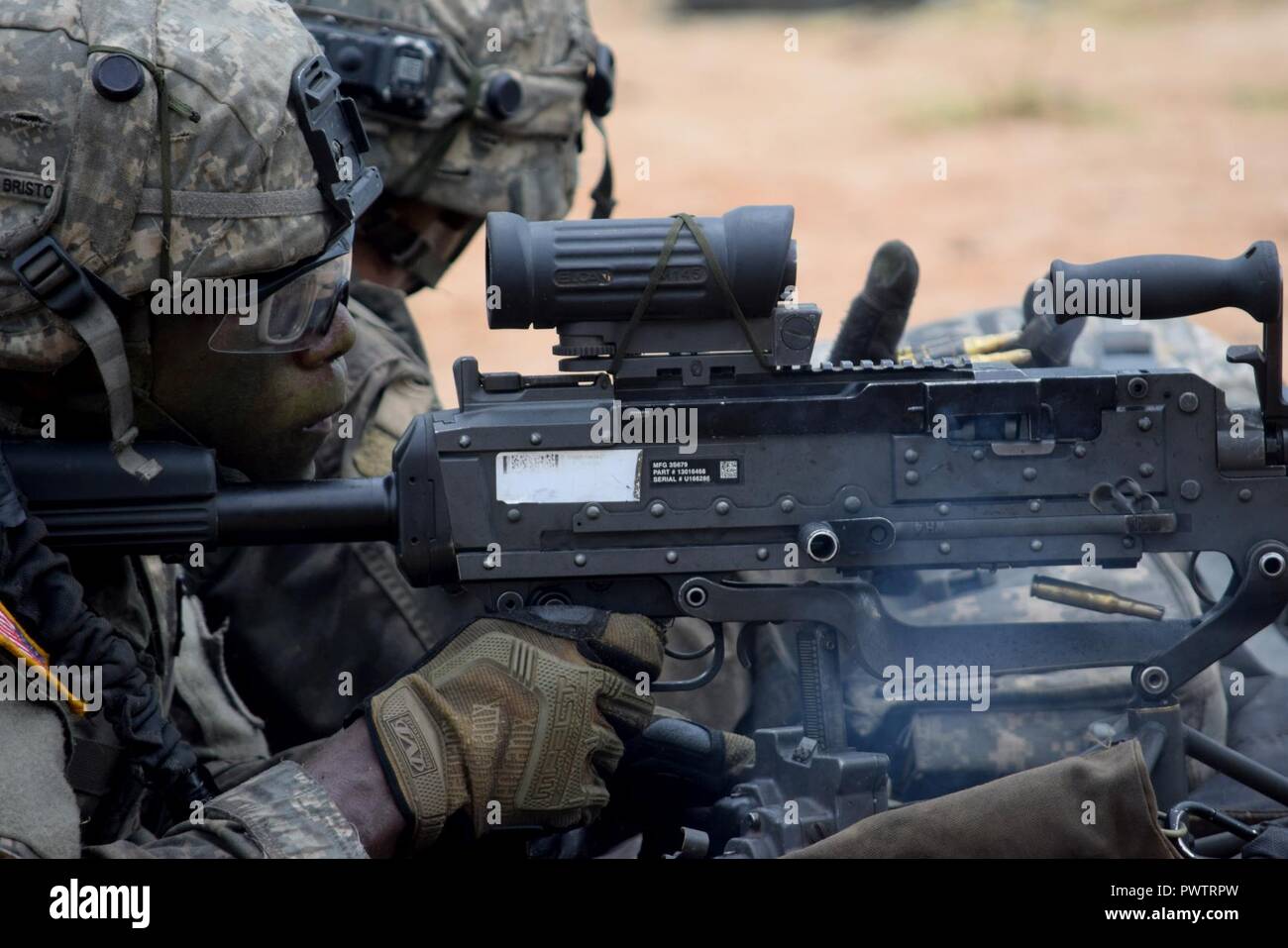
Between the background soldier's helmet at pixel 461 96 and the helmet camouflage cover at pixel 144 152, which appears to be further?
the background soldier's helmet at pixel 461 96

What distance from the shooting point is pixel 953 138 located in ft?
51.7

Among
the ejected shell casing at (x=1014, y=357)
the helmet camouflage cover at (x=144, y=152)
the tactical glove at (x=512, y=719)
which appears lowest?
the tactical glove at (x=512, y=719)

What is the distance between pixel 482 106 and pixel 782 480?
1971mm

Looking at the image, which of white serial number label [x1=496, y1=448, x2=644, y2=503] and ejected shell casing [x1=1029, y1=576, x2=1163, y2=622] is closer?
white serial number label [x1=496, y1=448, x2=644, y2=503]

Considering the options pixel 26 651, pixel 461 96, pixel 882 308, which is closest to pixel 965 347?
pixel 882 308

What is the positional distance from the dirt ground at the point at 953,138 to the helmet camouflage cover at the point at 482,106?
4078mm

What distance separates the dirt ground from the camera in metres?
12.4

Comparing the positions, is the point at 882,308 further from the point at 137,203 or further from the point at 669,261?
the point at 137,203

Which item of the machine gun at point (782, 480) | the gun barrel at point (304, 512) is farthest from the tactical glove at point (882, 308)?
the gun barrel at point (304, 512)

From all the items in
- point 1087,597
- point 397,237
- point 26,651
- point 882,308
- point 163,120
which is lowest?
point 1087,597

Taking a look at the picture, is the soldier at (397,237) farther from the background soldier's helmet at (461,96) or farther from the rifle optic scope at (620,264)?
the rifle optic scope at (620,264)

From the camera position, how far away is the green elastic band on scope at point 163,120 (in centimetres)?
279

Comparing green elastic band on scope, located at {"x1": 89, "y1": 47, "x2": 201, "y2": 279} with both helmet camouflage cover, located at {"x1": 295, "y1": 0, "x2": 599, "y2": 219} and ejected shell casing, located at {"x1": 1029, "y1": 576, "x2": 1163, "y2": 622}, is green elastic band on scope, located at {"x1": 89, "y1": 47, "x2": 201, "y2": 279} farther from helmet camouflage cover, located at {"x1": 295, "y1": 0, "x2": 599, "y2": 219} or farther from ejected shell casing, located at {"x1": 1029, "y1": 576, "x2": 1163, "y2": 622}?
ejected shell casing, located at {"x1": 1029, "y1": 576, "x2": 1163, "y2": 622}

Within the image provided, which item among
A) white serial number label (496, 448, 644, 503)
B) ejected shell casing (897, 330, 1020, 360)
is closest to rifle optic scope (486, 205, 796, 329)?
white serial number label (496, 448, 644, 503)
